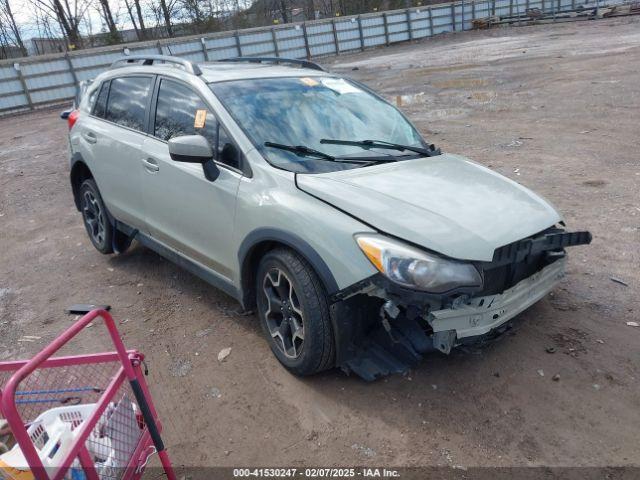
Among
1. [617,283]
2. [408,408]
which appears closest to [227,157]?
[408,408]

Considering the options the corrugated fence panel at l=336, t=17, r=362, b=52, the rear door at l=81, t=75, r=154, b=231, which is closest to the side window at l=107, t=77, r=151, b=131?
the rear door at l=81, t=75, r=154, b=231

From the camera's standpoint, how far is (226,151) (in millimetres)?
3566

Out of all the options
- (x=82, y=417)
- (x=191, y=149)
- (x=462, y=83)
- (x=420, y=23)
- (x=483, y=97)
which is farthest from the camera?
(x=420, y=23)

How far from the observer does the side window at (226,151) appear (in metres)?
3.50

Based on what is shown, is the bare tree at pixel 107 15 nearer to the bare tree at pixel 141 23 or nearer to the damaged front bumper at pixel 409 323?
the bare tree at pixel 141 23

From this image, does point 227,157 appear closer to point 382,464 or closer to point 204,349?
point 204,349

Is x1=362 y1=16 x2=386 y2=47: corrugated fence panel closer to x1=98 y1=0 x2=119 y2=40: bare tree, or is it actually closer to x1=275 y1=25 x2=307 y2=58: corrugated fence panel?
x1=275 y1=25 x2=307 y2=58: corrugated fence panel

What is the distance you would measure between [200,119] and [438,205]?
182 cm

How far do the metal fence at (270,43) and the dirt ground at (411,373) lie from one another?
1513 cm

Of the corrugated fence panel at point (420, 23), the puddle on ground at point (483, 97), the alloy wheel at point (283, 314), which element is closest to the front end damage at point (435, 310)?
the alloy wheel at point (283, 314)

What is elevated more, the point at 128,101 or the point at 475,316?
the point at 128,101

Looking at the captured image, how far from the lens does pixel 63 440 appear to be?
6.70 ft

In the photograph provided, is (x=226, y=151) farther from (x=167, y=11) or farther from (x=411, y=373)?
(x=167, y=11)

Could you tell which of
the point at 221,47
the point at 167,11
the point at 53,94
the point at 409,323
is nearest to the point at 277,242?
the point at 409,323
